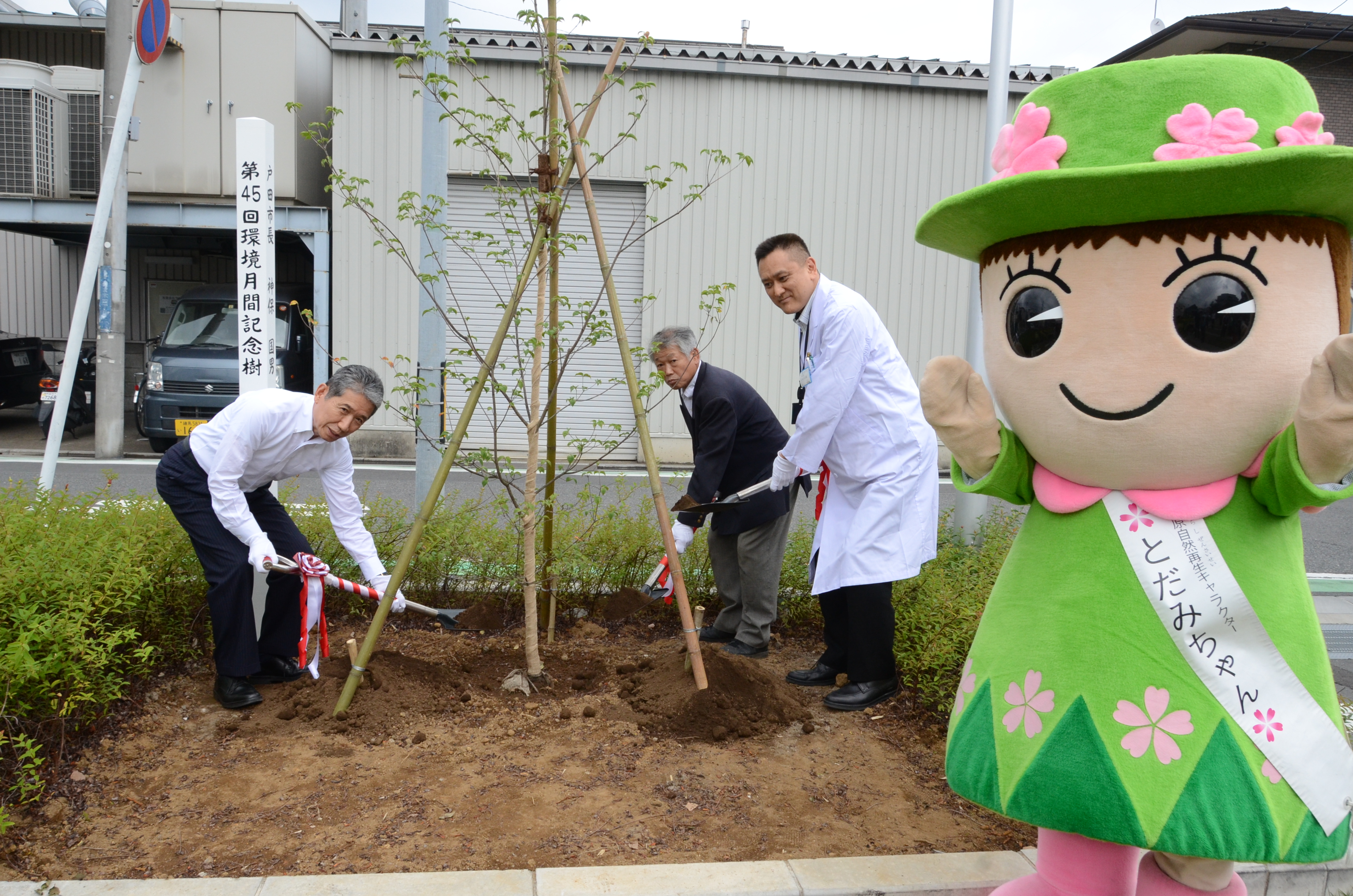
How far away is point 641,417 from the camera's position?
148 inches

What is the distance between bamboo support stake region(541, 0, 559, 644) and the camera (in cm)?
365

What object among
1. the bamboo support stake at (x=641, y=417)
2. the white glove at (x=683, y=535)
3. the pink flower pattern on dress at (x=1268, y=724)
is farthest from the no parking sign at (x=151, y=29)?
the pink flower pattern on dress at (x=1268, y=724)

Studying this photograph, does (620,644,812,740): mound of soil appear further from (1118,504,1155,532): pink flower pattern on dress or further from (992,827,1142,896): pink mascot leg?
(1118,504,1155,532): pink flower pattern on dress

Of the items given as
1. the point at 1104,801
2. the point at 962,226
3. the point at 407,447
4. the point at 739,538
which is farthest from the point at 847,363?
the point at 407,447

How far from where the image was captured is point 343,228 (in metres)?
11.7

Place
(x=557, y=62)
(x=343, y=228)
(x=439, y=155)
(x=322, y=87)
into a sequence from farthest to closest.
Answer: (x=322, y=87) < (x=343, y=228) < (x=439, y=155) < (x=557, y=62)

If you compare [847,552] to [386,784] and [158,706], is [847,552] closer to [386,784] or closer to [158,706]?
[386,784]

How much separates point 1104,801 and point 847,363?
2127 mm

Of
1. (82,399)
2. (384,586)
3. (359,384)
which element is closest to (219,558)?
(384,586)

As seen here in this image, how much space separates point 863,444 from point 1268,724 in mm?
2070

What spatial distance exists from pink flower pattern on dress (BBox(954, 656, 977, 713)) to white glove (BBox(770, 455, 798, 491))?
171cm

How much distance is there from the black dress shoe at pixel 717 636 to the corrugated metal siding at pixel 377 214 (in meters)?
8.06

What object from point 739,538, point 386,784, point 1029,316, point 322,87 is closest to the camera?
point 1029,316

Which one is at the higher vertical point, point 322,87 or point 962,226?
point 322,87
